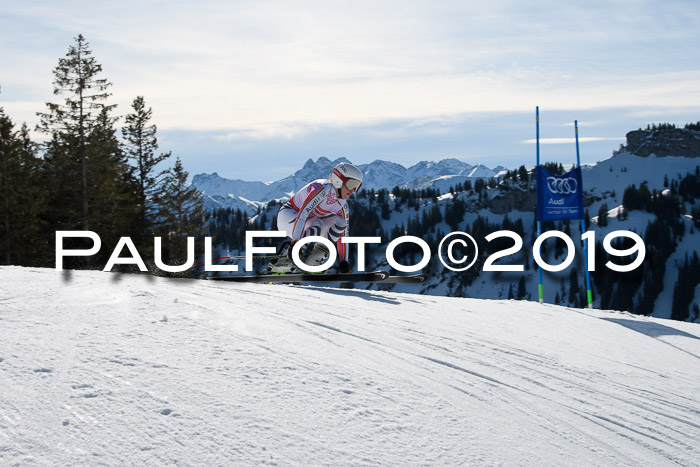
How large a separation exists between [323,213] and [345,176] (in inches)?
35.1

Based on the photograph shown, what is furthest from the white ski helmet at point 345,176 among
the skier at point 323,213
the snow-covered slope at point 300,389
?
the snow-covered slope at point 300,389

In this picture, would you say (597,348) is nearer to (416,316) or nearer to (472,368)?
(416,316)

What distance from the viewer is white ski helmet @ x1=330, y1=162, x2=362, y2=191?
1316 centimetres

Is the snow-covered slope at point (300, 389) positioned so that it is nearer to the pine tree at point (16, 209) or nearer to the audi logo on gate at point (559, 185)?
the audi logo on gate at point (559, 185)

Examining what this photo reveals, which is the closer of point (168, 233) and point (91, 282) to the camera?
point (91, 282)

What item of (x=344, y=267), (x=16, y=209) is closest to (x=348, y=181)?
(x=344, y=267)

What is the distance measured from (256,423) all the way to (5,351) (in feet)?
6.92

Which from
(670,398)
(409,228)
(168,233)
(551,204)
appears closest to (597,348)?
(670,398)

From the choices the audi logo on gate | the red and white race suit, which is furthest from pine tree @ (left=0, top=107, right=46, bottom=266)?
the audi logo on gate

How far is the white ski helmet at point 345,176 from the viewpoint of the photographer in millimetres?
13164

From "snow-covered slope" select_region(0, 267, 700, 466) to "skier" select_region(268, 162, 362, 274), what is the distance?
558 centimetres

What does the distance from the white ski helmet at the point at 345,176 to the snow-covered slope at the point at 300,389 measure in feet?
19.1

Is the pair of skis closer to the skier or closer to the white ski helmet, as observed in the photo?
the skier

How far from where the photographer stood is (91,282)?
7840 millimetres
